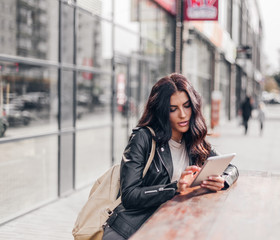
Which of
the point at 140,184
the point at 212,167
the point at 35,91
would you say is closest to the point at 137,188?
the point at 140,184

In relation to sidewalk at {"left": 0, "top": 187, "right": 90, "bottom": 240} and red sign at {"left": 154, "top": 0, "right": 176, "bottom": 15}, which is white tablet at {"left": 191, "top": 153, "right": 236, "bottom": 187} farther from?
red sign at {"left": 154, "top": 0, "right": 176, "bottom": 15}

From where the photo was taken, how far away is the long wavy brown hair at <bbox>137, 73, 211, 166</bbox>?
281 centimetres

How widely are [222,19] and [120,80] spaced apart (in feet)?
47.5

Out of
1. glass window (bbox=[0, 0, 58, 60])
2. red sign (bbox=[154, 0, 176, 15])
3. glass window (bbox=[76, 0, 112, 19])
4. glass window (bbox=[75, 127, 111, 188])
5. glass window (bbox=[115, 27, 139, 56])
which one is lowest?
glass window (bbox=[75, 127, 111, 188])

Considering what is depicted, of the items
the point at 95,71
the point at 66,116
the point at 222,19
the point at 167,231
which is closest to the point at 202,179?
the point at 167,231

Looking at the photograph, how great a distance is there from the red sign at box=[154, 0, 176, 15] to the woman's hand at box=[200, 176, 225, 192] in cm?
991

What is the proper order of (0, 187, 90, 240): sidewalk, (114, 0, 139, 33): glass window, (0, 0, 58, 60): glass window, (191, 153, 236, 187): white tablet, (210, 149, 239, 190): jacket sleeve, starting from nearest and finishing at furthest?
(191, 153, 236, 187): white tablet
(210, 149, 239, 190): jacket sleeve
(0, 187, 90, 240): sidewalk
(114, 0, 139, 33): glass window
(0, 0, 58, 60): glass window

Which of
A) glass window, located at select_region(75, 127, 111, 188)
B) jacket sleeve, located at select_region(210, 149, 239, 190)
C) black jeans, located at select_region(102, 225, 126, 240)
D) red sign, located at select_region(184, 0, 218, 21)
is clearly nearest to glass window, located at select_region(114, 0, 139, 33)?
red sign, located at select_region(184, 0, 218, 21)

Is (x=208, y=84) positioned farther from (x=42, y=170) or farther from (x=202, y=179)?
(x=202, y=179)

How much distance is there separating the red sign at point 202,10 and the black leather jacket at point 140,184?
8.52 meters

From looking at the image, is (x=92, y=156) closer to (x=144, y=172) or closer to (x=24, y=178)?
(x=24, y=178)

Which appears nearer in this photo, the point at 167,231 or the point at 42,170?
the point at 167,231

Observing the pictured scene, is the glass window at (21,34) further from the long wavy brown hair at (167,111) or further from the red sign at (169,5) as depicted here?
the long wavy brown hair at (167,111)

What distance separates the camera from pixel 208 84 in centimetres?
2194
